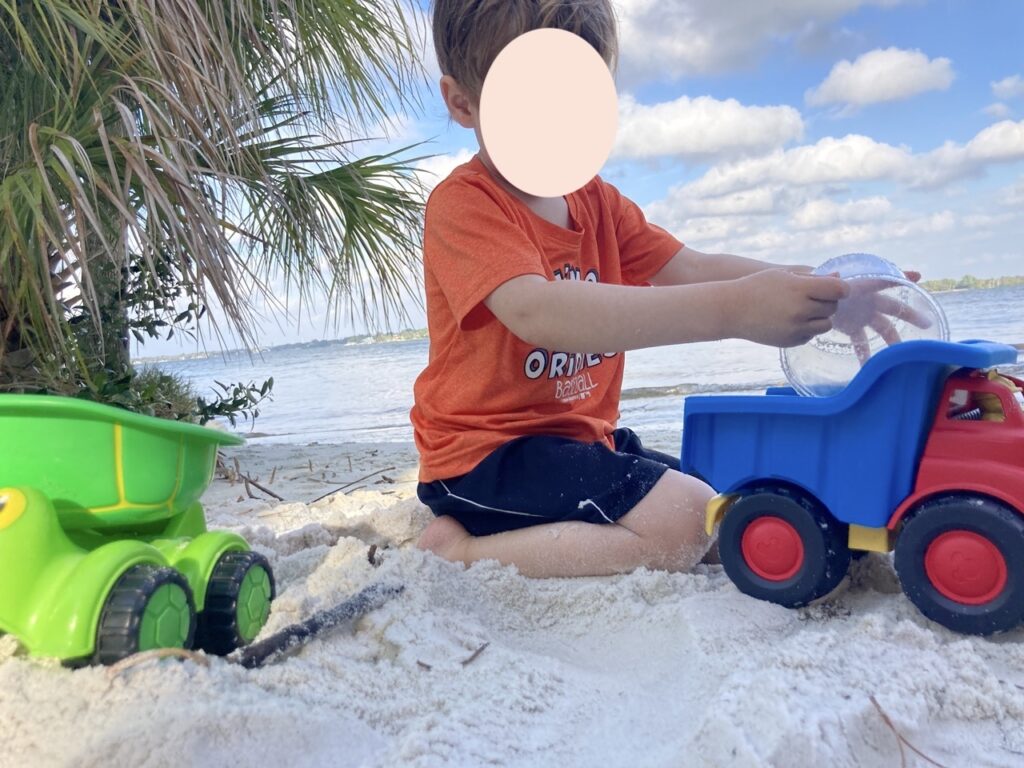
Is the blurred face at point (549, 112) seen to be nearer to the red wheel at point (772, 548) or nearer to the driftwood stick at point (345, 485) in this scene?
the red wheel at point (772, 548)

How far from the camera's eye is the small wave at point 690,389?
18.7ft

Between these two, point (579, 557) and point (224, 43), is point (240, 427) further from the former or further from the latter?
point (579, 557)

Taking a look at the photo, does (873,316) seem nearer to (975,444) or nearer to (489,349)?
(975,444)

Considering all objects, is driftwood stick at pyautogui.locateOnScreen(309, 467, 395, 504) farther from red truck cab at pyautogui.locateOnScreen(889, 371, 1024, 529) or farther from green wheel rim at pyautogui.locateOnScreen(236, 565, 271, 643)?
red truck cab at pyautogui.locateOnScreen(889, 371, 1024, 529)

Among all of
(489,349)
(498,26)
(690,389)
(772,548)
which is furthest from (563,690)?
(690,389)

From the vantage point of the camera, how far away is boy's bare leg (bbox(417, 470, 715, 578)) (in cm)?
139

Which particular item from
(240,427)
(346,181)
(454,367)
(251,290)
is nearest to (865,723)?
(454,367)

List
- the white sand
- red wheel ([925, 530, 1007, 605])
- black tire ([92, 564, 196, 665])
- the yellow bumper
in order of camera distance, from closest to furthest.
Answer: the white sand
black tire ([92, 564, 196, 665])
red wheel ([925, 530, 1007, 605])
the yellow bumper

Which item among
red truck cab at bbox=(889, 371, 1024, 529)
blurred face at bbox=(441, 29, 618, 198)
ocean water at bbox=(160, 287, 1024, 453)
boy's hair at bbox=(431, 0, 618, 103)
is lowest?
ocean water at bbox=(160, 287, 1024, 453)

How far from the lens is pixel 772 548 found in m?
1.13

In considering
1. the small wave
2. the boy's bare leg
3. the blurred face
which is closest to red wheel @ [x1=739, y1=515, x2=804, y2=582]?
the boy's bare leg

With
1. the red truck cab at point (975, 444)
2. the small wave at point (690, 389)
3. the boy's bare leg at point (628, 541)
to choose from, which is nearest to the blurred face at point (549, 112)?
the boy's bare leg at point (628, 541)

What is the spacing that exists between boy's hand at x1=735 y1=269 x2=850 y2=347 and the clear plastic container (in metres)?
0.18

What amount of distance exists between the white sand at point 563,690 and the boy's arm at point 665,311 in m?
0.37
